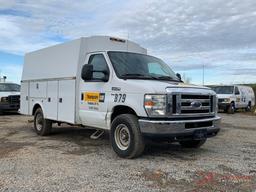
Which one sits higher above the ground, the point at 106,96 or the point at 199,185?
the point at 106,96

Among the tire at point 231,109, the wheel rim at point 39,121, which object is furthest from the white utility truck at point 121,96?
the tire at point 231,109

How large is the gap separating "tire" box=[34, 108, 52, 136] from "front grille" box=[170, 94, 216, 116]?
4960 millimetres

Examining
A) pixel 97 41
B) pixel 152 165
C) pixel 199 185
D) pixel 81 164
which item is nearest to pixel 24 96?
pixel 97 41

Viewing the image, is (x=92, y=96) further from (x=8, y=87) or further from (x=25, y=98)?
(x=8, y=87)

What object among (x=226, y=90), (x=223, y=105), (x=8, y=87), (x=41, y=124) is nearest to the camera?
(x=41, y=124)

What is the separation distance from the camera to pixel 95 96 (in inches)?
337

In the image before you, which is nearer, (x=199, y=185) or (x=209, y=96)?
(x=199, y=185)

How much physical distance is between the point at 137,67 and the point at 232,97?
17.4 meters

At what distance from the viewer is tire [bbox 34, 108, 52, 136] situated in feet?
35.9

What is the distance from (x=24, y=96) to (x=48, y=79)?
1.99 m

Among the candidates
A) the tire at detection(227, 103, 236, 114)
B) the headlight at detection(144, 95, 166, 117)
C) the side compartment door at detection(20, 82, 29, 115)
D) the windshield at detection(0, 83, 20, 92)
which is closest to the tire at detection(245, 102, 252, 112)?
the tire at detection(227, 103, 236, 114)

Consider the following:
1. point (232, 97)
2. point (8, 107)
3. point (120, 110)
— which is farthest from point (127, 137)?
point (232, 97)

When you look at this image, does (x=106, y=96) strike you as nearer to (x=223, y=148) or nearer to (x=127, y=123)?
(x=127, y=123)

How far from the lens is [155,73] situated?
337 inches
